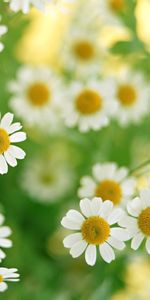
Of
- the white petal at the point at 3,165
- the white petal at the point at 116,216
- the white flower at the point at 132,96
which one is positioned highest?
the white flower at the point at 132,96

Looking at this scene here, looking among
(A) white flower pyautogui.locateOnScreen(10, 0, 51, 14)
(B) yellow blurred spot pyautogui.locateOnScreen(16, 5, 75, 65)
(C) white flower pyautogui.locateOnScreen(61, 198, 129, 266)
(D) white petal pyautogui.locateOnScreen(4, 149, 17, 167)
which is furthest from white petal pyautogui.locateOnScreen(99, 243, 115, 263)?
(B) yellow blurred spot pyautogui.locateOnScreen(16, 5, 75, 65)

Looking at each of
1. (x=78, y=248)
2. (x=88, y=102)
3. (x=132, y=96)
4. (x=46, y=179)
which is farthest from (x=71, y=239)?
(x=46, y=179)

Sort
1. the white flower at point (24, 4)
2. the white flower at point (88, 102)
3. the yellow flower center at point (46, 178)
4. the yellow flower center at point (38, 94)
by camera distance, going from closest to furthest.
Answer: the white flower at point (24, 4) < the white flower at point (88, 102) < the yellow flower center at point (38, 94) < the yellow flower center at point (46, 178)

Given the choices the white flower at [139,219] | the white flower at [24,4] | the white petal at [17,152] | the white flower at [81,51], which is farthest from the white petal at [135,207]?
the white flower at [81,51]

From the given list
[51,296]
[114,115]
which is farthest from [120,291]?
[114,115]

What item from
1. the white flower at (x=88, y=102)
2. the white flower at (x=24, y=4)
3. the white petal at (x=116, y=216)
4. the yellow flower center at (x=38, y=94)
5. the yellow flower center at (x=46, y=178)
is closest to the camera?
the white petal at (x=116, y=216)

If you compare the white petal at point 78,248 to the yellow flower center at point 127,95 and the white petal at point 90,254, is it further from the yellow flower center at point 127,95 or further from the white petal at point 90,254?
the yellow flower center at point 127,95
